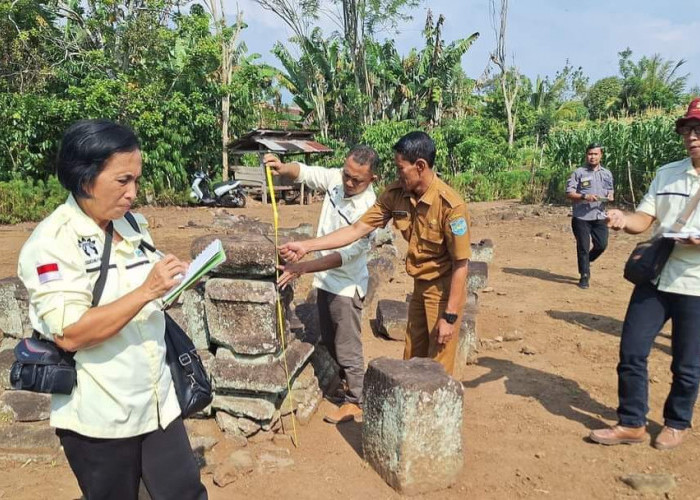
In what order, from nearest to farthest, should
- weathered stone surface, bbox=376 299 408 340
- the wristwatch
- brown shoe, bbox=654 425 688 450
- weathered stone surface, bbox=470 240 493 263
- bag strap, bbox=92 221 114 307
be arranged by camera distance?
bag strap, bbox=92 221 114 307
the wristwatch
brown shoe, bbox=654 425 688 450
weathered stone surface, bbox=376 299 408 340
weathered stone surface, bbox=470 240 493 263

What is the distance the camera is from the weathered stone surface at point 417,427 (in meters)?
2.88

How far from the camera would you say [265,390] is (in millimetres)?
3414

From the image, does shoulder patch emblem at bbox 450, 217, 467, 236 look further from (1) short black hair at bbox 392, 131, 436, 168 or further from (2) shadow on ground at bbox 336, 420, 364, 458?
(2) shadow on ground at bbox 336, 420, 364, 458

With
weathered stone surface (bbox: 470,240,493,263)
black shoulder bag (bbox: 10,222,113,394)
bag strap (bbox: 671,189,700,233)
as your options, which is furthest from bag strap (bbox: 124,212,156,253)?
weathered stone surface (bbox: 470,240,493,263)

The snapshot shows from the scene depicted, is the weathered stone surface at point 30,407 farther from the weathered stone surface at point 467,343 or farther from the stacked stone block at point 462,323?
the weathered stone surface at point 467,343

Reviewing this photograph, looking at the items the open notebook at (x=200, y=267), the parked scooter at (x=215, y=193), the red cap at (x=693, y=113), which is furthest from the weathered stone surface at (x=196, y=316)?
the parked scooter at (x=215, y=193)

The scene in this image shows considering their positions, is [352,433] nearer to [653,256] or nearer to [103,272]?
[653,256]

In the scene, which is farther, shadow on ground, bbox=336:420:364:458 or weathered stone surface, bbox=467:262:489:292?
weathered stone surface, bbox=467:262:489:292

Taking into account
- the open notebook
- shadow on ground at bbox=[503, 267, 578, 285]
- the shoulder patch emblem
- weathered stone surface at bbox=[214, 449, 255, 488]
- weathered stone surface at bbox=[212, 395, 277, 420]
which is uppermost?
the open notebook

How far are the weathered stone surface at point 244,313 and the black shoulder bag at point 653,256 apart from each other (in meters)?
2.22

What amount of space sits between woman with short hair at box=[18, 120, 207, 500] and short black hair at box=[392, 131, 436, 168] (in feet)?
5.54

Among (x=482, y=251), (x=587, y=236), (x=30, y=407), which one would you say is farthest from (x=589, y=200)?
(x=30, y=407)

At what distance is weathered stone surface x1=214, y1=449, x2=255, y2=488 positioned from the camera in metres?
3.09

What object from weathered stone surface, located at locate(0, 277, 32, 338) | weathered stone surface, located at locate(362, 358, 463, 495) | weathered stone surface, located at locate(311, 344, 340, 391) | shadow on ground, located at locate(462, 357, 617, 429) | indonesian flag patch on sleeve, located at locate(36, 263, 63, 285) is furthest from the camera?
weathered stone surface, located at locate(0, 277, 32, 338)
